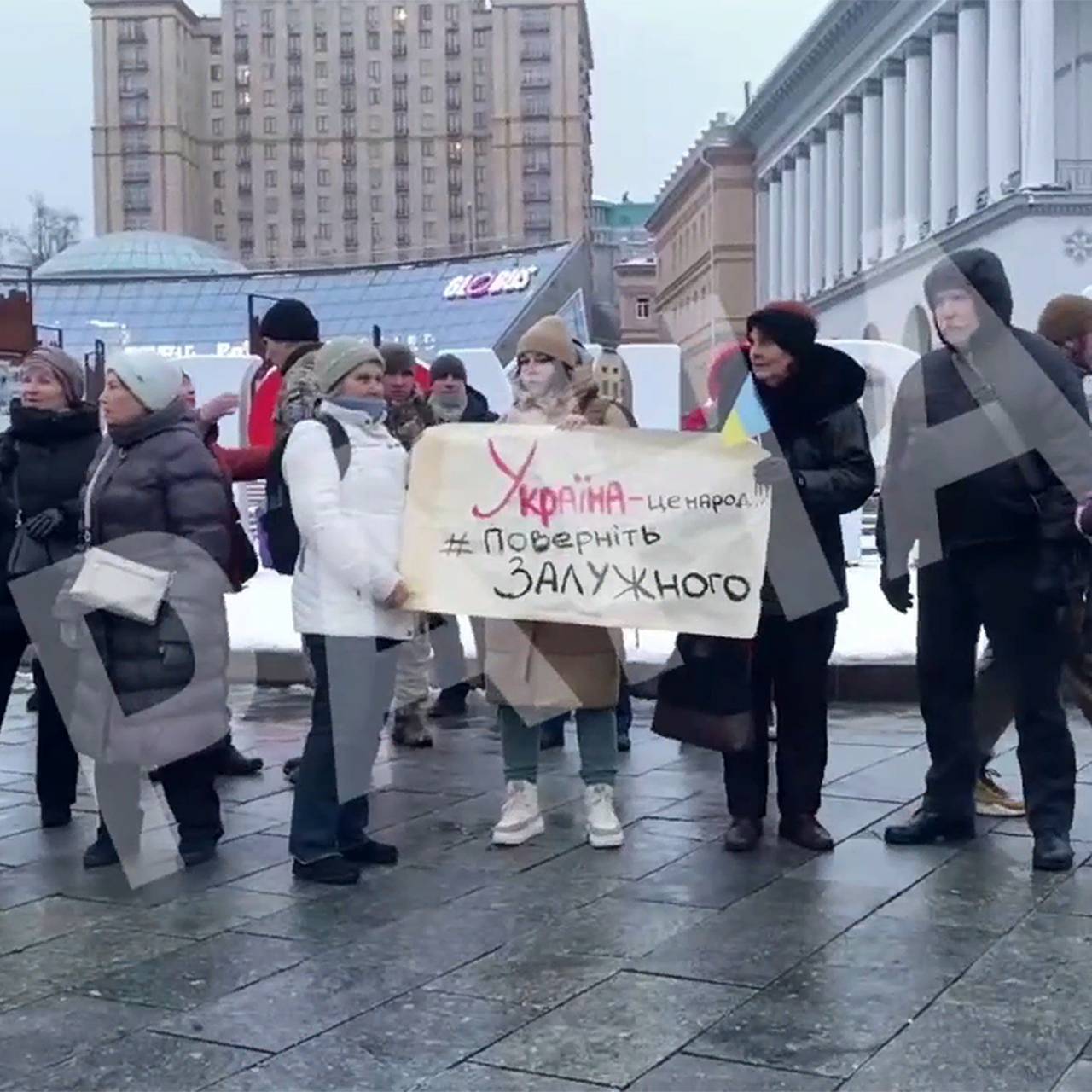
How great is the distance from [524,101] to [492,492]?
13778 centimetres

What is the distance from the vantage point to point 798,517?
18.9ft

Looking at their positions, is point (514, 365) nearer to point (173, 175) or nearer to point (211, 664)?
point (211, 664)

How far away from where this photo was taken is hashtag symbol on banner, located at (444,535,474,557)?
19.4 ft

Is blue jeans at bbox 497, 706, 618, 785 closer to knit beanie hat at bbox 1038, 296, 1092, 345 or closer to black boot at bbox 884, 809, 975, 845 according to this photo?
black boot at bbox 884, 809, 975, 845

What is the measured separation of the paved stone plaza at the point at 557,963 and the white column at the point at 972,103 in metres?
40.5

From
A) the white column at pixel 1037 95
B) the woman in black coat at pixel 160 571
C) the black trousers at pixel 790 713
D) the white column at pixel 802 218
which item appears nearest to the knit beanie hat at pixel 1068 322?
the black trousers at pixel 790 713

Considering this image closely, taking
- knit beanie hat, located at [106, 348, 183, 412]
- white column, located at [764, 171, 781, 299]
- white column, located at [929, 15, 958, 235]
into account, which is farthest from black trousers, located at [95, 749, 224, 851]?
white column, located at [764, 171, 781, 299]

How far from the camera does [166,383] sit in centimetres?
575

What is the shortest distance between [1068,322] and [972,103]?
136ft

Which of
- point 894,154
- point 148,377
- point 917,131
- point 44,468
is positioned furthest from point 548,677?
point 894,154

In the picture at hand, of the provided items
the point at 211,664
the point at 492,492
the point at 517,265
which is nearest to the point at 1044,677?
the point at 492,492

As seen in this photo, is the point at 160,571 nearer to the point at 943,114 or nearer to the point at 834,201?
the point at 943,114

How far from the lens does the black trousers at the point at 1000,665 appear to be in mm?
5688

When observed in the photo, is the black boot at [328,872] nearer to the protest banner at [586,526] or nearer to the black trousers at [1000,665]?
the protest banner at [586,526]
